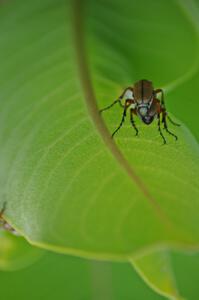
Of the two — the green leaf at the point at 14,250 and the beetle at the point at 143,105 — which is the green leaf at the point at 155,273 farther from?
the green leaf at the point at 14,250

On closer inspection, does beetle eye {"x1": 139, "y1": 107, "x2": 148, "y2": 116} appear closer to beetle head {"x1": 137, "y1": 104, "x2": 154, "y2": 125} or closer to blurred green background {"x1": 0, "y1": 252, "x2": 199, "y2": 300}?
beetle head {"x1": 137, "y1": 104, "x2": 154, "y2": 125}

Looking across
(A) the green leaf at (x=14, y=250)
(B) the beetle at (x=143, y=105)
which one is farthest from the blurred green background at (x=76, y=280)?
(B) the beetle at (x=143, y=105)

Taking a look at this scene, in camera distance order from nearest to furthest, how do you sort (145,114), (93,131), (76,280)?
(93,131)
(145,114)
(76,280)

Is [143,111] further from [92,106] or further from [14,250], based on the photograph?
[14,250]

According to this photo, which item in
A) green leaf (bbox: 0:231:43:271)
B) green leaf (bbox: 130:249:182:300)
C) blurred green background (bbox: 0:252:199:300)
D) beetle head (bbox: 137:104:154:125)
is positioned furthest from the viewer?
blurred green background (bbox: 0:252:199:300)

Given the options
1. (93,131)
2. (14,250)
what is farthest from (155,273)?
(14,250)

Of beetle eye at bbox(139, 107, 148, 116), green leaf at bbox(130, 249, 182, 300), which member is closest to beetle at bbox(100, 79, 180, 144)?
beetle eye at bbox(139, 107, 148, 116)

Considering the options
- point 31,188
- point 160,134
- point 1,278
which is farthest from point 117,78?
point 1,278

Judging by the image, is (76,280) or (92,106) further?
(76,280)
